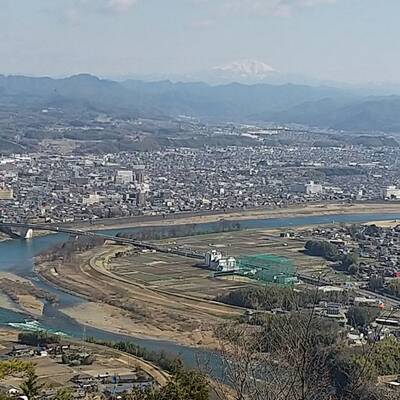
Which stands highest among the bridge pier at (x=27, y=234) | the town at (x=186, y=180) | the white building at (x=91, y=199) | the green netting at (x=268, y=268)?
the green netting at (x=268, y=268)

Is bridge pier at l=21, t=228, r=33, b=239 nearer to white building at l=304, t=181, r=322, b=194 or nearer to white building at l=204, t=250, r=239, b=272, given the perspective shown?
white building at l=204, t=250, r=239, b=272

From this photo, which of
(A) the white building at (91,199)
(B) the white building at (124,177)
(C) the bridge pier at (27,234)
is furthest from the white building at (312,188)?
(C) the bridge pier at (27,234)

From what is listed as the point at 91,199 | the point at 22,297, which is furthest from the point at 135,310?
the point at 91,199

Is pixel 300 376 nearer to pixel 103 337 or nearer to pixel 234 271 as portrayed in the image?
pixel 103 337

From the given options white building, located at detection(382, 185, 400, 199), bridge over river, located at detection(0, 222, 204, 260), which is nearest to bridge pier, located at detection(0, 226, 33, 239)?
bridge over river, located at detection(0, 222, 204, 260)

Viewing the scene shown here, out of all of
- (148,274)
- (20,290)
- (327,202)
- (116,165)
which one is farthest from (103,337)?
(116,165)

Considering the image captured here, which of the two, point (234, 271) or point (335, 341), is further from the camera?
point (234, 271)

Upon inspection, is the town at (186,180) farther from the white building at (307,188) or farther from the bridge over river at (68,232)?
the bridge over river at (68,232)
